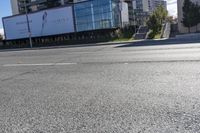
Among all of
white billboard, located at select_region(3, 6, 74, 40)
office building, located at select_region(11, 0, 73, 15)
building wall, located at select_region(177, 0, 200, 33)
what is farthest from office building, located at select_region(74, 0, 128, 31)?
office building, located at select_region(11, 0, 73, 15)

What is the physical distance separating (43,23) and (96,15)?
8541mm

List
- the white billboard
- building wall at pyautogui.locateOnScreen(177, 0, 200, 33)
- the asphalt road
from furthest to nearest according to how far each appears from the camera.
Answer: the white billboard, building wall at pyautogui.locateOnScreen(177, 0, 200, 33), the asphalt road

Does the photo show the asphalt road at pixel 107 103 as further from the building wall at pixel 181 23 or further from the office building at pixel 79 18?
the office building at pixel 79 18

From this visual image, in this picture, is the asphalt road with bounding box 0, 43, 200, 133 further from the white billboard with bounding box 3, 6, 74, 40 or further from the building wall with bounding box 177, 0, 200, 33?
the white billboard with bounding box 3, 6, 74, 40

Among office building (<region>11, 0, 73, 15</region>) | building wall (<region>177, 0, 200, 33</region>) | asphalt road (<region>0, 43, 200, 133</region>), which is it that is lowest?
asphalt road (<region>0, 43, 200, 133</region>)

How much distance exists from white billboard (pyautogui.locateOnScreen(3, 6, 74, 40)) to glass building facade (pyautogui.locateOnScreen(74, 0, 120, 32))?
1.39 m

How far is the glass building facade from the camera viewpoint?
43.0 meters

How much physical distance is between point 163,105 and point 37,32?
42772 millimetres

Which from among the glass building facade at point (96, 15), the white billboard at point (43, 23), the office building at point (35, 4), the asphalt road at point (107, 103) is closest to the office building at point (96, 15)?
the glass building facade at point (96, 15)

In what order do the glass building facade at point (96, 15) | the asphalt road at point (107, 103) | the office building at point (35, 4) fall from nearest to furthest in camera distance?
the asphalt road at point (107, 103), the glass building facade at point (96, 15), the office building at point (35, 4)

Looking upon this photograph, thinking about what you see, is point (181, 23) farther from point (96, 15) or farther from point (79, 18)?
point (79, 18)

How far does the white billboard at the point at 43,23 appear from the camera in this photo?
42.4 m

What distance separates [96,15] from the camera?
44.5 metres

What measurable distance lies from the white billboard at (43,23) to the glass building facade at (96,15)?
139cm
